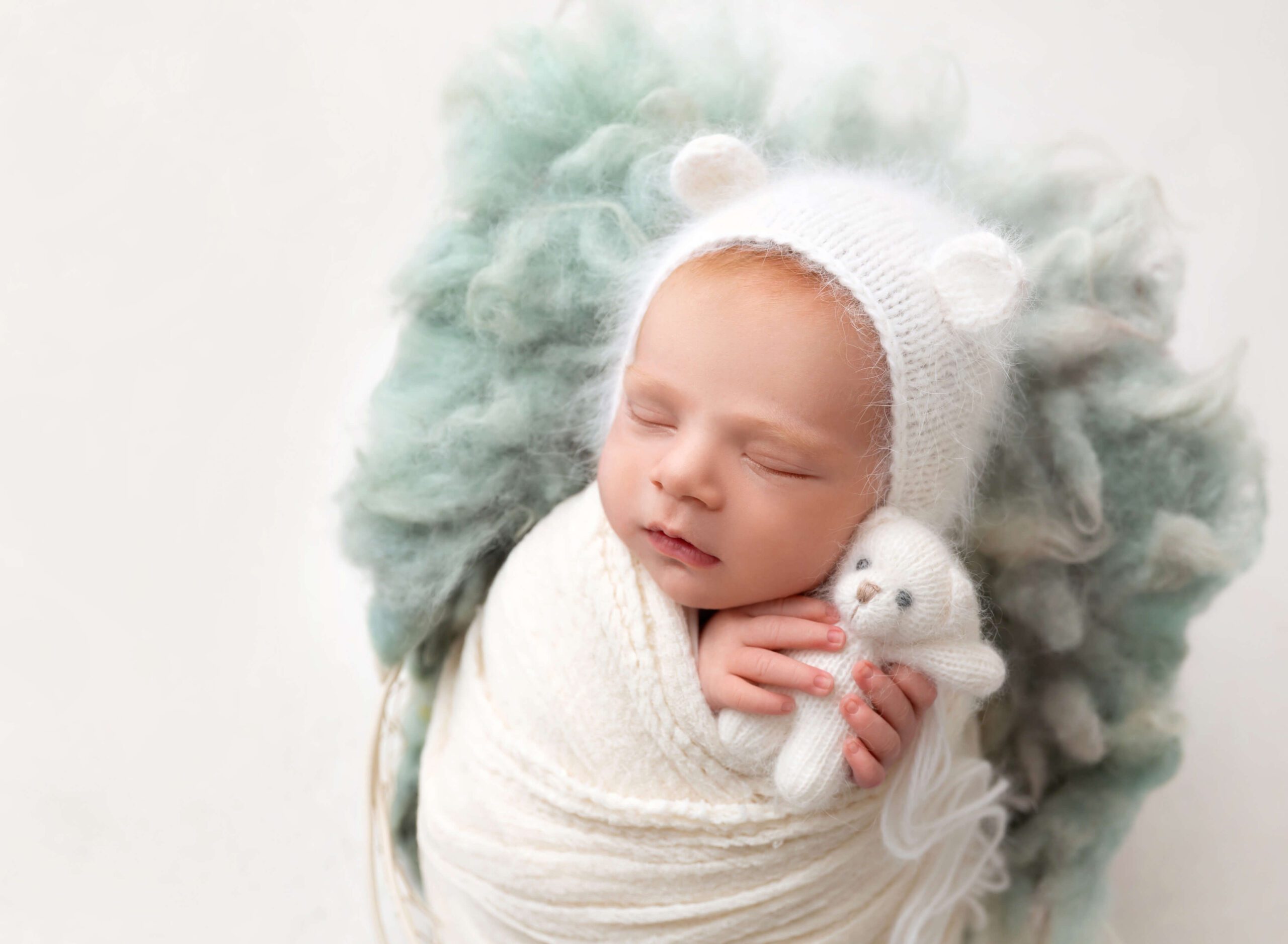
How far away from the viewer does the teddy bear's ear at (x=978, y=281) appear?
0.84m

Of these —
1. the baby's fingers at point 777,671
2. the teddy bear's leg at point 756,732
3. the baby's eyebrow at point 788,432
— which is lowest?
the teddy bear's leg at point 756,732

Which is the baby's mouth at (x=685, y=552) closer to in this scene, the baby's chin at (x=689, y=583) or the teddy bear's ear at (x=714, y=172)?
the baby's chin at (x=689, y=583)

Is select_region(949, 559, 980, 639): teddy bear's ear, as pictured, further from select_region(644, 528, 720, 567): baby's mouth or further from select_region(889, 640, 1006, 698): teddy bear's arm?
select_region(644, 528, 720, 567): baby's mouth

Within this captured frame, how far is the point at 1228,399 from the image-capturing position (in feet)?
3.53

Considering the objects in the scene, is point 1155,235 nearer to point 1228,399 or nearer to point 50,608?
point 1228,399

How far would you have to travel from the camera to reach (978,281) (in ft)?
2.79

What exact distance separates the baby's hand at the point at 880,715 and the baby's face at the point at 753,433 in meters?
0.09

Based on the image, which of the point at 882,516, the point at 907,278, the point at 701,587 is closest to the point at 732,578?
the point at 701,587

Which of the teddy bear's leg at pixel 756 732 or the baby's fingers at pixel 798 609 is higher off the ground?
the baby's fingers at pixel 798 609

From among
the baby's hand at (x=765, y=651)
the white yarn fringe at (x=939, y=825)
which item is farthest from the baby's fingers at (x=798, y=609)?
the white yarn fringe at (x=939, y=825)

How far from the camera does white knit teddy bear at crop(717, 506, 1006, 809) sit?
83 centimetres

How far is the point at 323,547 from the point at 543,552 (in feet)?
1.76

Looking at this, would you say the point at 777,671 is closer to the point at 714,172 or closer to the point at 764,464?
the point at 764,464

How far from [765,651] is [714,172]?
1.28 ft
